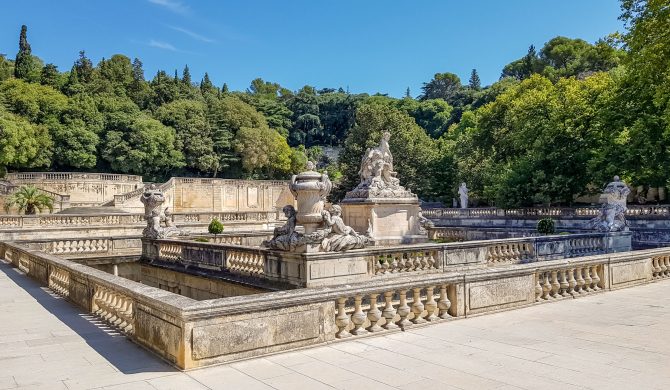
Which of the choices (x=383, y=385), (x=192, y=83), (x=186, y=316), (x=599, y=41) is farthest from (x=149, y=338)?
(x=192, y=83)

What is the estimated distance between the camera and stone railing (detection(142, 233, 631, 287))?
465 inches

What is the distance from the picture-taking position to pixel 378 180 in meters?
20.8

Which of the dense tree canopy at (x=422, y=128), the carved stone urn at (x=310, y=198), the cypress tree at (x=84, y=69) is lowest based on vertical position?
the carved stone urn at (x=310, y=198)

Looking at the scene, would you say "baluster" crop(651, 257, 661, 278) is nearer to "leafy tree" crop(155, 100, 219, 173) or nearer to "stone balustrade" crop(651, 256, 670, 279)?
"stone balustrade" crop(651, 256, 670, 279)

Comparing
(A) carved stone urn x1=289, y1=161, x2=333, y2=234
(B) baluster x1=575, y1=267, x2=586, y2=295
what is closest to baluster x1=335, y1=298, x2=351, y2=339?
(A) carved stone urn x1=289, y1=161, x2=333, y2=234

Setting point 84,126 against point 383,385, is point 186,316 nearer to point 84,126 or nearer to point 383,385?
point 383,385

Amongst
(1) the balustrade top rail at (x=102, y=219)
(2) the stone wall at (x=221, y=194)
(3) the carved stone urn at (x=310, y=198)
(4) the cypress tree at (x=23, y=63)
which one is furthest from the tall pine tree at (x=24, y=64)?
(3) the carved stone urn at (x=310, y=198)

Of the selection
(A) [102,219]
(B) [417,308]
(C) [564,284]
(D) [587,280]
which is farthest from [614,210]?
(A) [102,219]

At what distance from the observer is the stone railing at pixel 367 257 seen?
38.8ft

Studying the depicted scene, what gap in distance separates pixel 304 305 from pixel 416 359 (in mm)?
1519

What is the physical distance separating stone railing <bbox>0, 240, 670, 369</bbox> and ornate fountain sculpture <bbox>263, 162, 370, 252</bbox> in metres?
1.75

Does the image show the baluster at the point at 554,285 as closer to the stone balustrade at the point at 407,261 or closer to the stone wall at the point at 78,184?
the stone balustrade at the point at 407,261

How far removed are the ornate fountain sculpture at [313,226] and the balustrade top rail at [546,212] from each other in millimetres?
16890

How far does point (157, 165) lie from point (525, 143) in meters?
45.5
